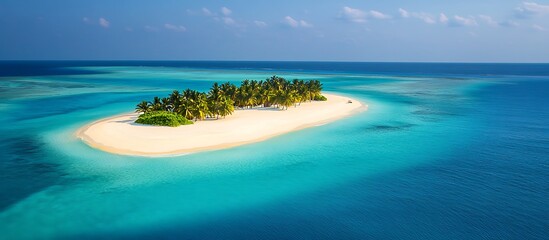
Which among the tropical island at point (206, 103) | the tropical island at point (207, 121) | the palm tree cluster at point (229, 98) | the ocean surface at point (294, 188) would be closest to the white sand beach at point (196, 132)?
the tropical island at point (207, 121)

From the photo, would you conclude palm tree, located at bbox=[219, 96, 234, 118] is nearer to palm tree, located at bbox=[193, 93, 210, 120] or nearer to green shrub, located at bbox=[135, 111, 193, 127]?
palm tree, located at bbox=[193, 93, 210, 120]

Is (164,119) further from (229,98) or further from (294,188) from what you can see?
(294,188)

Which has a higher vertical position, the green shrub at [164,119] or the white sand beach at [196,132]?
the green shrub at [164,119]

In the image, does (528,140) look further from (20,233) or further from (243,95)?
(20,233)

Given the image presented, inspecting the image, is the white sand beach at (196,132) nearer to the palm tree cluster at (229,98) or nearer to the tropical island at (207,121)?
the tropical island at (207,121)

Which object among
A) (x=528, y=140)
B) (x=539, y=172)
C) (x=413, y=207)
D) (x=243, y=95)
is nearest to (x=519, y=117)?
(x=528, y=140)

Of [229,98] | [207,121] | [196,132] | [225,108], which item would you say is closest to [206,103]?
[207,121]
